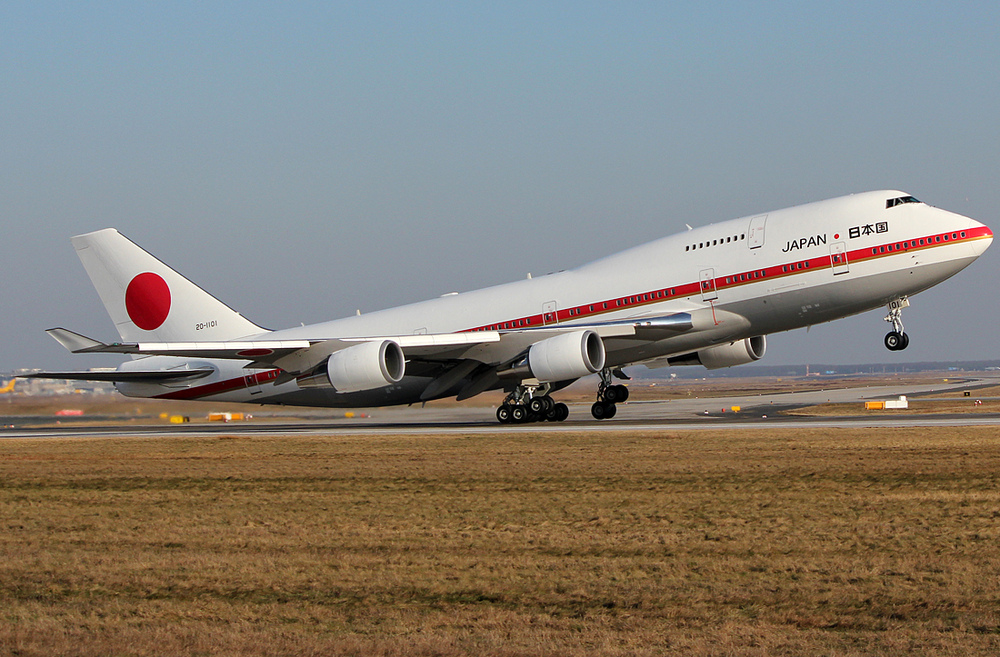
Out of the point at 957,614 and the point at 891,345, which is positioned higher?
the point at 891,345

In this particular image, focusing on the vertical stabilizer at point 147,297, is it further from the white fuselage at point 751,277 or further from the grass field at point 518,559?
the grass field at point 518,559

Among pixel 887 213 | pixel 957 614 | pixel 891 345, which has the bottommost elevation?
pixel 957 614

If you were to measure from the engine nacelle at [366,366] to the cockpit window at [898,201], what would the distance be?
614 inches

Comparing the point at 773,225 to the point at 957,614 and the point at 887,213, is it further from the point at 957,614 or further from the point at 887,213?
the point at 957,614

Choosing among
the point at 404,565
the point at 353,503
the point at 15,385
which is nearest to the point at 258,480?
the point at 353,503

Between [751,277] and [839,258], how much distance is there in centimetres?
259

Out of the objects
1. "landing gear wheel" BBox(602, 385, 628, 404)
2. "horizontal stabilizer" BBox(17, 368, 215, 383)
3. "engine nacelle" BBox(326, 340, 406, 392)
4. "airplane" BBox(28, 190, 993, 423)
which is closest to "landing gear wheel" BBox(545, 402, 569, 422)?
"airplane" BBox(28, 190, 993, 423)

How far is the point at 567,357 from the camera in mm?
31719

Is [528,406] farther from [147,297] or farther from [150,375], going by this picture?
[147,297]

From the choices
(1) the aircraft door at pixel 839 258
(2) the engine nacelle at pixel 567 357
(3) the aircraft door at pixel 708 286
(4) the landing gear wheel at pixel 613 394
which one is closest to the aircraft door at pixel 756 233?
(3) the aircraft door at pixel 708 286

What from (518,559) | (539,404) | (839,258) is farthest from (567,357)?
(518,559)

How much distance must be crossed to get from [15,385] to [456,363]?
2497 cm

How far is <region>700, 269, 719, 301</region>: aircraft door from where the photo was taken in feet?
103

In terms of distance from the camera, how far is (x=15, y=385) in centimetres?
4841
